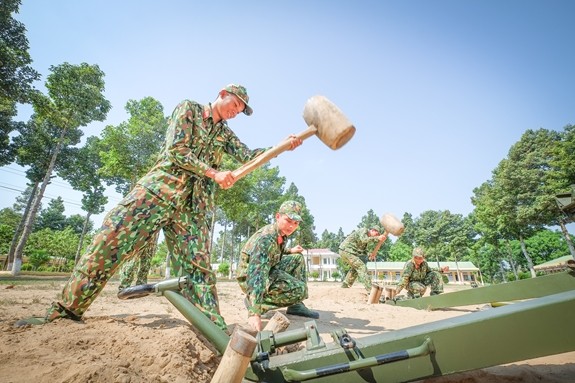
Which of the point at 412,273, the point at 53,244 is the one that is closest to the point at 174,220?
the point at 412,273

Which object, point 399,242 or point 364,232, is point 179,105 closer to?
point 364,232

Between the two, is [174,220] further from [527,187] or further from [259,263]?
[527,187]

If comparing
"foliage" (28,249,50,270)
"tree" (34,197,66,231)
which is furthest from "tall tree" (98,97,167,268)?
"tree" (34,197,66,231)

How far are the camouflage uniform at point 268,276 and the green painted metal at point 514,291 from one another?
234cm

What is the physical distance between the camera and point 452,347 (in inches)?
41.4

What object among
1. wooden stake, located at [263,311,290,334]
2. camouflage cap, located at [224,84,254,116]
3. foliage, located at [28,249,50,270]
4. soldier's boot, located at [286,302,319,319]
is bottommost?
soldier's boot, located at [286,302,319,319]

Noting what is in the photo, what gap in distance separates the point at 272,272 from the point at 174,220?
1.76 m

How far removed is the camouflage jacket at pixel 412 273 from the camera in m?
6.72

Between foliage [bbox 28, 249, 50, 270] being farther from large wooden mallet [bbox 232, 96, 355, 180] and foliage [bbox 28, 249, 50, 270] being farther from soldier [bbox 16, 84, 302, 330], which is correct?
large wooden mallet [bbox 232, 96, 355, 180]

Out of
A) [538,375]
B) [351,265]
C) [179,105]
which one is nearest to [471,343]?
[538,375]

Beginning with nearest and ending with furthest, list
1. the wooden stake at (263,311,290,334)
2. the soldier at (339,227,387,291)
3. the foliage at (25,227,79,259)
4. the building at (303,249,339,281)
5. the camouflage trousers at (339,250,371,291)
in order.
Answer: the wooden stake at (263,311,290,334), the camouflage trousers at (339,250,371,291), the soldier at (339,227,387,291), the foliage at (25,227,79,259), the building at (303,249,339,281)

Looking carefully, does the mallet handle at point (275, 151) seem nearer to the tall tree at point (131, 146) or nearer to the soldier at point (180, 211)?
the soldier at point (180, 211)

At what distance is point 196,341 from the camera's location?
175 centimetres

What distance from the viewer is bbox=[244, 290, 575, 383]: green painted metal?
1.00 meters
